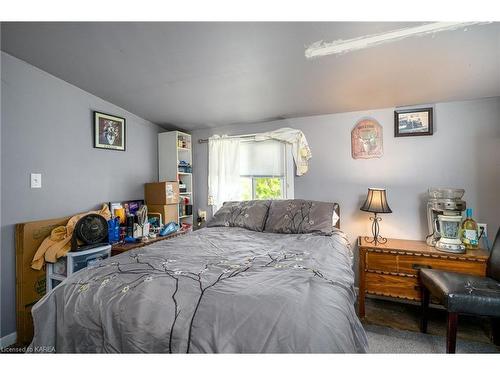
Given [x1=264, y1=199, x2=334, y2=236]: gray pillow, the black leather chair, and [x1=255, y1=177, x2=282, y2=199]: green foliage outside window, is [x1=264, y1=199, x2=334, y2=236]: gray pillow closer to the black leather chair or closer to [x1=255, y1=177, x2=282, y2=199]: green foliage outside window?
[x1=255, y1=177, x2=282, y2=199]: green foliage outside window

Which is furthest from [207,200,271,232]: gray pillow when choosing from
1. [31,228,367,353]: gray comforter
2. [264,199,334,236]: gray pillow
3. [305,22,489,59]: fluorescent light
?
[305,22,489,59]: fluorescent light

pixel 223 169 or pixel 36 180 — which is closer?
pixel 36 180

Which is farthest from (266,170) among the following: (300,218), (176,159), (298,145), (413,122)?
(413,122)

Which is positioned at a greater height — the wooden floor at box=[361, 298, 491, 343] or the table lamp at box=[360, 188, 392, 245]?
the table lamp at box=[360, 188, 392, 245]

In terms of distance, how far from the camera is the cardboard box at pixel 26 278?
181 cm

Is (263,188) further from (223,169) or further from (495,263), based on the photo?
(495,263)

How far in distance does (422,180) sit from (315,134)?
3.91 ft

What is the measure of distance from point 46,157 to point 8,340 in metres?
1.48

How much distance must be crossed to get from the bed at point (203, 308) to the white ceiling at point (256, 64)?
4.77ft

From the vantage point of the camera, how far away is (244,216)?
94.9 inches

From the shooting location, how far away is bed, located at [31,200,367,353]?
2.53 feet

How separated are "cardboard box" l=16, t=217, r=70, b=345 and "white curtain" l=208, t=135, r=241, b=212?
5.92 ft

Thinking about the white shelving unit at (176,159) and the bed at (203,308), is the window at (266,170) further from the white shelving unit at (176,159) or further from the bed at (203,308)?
the bed at (203,308)

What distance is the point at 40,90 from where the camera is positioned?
1987mm
